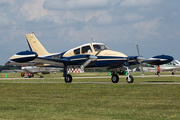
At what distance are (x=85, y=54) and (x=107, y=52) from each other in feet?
8.46

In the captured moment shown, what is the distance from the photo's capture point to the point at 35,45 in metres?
38.3

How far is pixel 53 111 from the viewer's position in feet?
34.9

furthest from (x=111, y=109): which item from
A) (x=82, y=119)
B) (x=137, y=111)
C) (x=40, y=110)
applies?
(x=40, y=110)

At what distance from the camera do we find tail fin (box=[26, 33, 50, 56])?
37.8 m

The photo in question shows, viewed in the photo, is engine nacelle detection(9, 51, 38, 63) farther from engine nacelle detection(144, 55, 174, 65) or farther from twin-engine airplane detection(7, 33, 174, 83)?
engine nacelle detection(144, 55, 174, 65)

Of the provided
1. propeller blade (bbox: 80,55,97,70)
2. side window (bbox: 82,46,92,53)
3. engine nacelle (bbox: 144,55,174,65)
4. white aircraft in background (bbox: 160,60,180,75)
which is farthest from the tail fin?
white aircraft in background (bbox: 160,60,180,75)

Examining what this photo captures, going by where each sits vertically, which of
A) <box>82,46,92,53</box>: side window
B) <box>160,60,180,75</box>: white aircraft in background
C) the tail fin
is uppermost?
the tail fin

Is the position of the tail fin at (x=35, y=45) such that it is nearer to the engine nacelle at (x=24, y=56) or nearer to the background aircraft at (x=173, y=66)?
the engine nacelle at (x=24, y=56)

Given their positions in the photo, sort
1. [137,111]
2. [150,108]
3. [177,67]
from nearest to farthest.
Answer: [137,111], [150,108], [177,67]

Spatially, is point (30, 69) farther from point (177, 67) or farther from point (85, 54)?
point (177, 67)

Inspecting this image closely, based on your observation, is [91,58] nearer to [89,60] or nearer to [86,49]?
[89,60]

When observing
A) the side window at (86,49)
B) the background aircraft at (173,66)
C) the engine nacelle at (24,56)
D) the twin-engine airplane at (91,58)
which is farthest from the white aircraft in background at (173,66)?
the engine nacelle at (24,56)

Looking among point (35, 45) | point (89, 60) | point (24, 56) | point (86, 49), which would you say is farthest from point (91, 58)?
point (35, 45)

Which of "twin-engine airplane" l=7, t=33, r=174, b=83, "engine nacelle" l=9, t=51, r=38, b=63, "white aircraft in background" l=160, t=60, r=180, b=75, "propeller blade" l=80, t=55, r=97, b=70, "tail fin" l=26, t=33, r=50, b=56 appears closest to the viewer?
"engine nacelle" l=9, t=51, r=38, b=63
